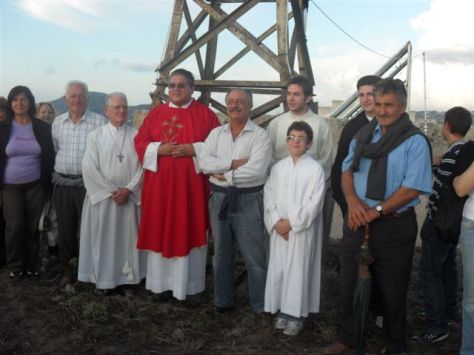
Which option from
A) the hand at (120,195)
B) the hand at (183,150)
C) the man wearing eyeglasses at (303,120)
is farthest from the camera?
the hand at (120,195)

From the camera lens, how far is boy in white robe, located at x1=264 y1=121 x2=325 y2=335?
3809mm

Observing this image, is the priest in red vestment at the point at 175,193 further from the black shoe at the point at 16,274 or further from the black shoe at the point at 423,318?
the black shoe at the point at 423,318

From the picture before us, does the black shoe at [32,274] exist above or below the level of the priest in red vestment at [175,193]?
below

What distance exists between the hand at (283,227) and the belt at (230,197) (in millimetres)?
409

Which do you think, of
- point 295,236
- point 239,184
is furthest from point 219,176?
point 295,236

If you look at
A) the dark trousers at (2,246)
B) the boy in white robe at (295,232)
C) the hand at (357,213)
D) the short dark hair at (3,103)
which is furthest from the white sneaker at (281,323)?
the short dark hair at (3,103)

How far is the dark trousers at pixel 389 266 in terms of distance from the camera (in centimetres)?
324

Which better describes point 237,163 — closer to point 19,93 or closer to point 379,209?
point 379,209

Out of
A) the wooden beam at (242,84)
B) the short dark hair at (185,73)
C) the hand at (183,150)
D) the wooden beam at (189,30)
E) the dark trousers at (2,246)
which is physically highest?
the wooden beam at (189,30)

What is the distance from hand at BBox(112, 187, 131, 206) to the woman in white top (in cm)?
282

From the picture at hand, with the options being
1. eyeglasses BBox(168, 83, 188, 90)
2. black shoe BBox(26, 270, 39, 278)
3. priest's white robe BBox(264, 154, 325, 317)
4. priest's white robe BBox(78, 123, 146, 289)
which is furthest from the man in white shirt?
black shoe BBox(26, 270, 39, 278)

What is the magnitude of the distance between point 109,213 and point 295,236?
1.86m

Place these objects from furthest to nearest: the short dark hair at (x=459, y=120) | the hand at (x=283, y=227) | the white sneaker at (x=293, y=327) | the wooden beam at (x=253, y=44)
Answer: the wooden beam at (x=253, y=44) → the white sneaker at (x=293, y=327) → the hand at (x=283, y=227) → the short dark hair at (x=459, y=120)

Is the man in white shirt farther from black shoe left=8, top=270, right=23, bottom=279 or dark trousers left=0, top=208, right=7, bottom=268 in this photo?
dark trousers left=0, top=208, right=7, bottom=268
